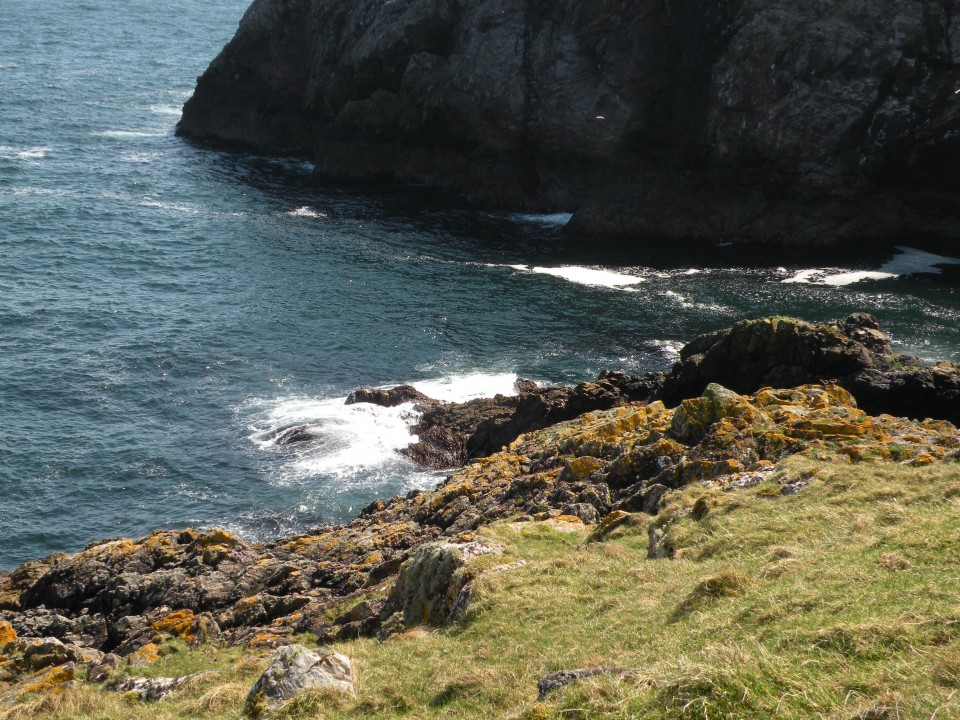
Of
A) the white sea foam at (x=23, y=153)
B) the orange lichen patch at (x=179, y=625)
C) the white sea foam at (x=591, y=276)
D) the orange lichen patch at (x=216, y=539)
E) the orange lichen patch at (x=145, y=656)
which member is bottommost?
the orange lichen patch at (x=216, y=539)

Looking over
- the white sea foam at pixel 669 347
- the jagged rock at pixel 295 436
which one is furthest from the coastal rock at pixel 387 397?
the white sea foam at pixel 669 347

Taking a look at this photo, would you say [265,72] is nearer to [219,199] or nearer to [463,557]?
[219,199]

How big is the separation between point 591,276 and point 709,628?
53.9 metres

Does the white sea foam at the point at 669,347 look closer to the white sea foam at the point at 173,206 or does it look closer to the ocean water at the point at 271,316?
the ocean water at the point at 271,316

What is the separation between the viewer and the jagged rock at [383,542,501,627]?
67.4 ft

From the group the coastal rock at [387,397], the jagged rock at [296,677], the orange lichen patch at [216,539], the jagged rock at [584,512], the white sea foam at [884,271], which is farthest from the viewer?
the white sea foam at [884,271]

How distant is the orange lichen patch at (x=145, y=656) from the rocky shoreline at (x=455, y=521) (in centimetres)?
5

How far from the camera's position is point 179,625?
2547 centimetres

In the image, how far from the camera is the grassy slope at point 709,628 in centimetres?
1123

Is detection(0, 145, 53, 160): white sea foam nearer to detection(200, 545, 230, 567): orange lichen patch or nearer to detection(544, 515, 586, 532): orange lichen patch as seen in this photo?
detection(200, 545, 230, 567): orange lichen patch

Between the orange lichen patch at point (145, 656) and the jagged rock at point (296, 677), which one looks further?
the orange lichen patch at point (145, 656)

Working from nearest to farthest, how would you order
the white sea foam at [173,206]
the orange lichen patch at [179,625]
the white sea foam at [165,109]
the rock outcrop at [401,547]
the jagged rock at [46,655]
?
the jagged rock at [46,655], the rock outcrop at [401,547], the orange lichen patch at [179,625], the white sea foam at [173,206], the white sea foam at [165,109]

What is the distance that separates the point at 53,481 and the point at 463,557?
2866 centimetres

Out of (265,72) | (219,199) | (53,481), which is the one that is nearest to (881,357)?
(53,481)
